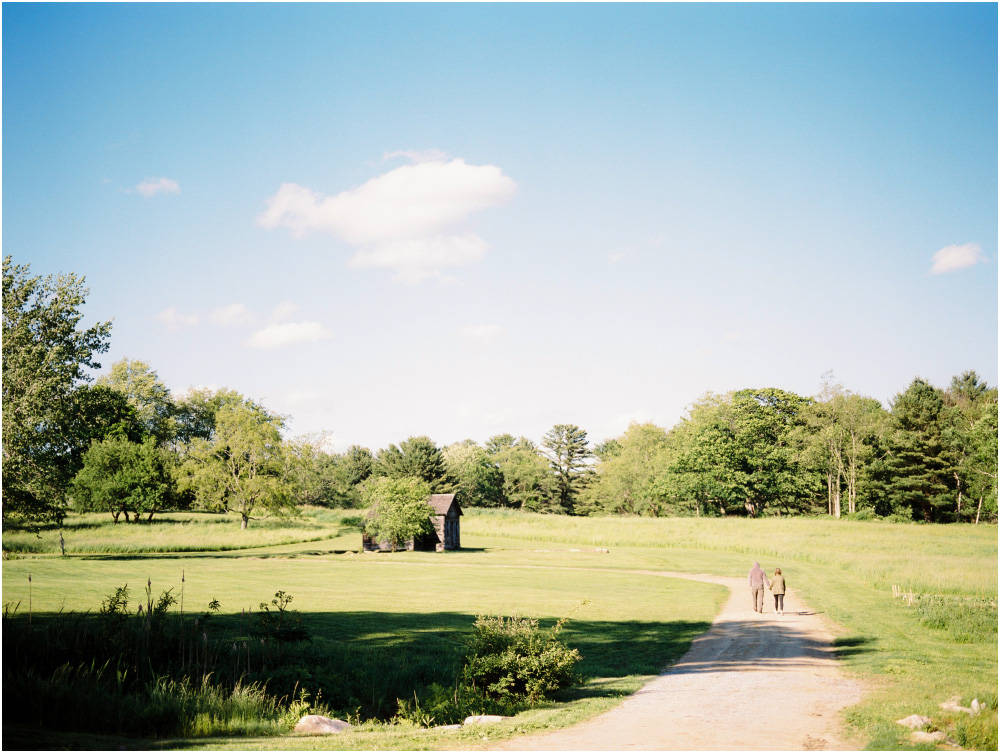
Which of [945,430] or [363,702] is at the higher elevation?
[945,430]

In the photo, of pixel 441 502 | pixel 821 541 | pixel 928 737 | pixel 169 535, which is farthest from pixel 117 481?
pixel 928 737

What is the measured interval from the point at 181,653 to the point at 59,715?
3018 millimetres

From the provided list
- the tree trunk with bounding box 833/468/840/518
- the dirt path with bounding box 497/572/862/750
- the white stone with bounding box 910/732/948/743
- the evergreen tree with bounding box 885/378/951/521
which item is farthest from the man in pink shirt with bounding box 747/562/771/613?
the tree trunk with bounding box 833/468/840/518

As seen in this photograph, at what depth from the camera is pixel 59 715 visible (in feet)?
35.6

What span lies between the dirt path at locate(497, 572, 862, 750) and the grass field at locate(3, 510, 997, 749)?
1.92ft

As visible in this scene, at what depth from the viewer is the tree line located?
32438 millimetres

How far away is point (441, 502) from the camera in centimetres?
5666

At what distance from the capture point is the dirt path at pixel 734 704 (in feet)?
33.7

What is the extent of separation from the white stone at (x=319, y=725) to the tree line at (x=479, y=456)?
2459cm

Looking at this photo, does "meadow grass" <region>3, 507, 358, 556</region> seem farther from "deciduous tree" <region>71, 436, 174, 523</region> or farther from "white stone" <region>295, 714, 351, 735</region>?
"white stone" <region>295, 714, 351, 735</region>

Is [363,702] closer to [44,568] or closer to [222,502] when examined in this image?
[44,568]

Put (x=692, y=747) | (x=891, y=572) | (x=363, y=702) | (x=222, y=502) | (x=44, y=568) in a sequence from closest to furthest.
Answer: (x=692, y=747) → (x=363, y=702) → (x=44, y=568) → (x=891, y=572) → (x=222, y=502)

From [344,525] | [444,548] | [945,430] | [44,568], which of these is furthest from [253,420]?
[945,430]

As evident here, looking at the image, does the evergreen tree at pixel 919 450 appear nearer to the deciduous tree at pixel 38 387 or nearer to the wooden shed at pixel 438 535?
the wooden shed at pixel 438 535
